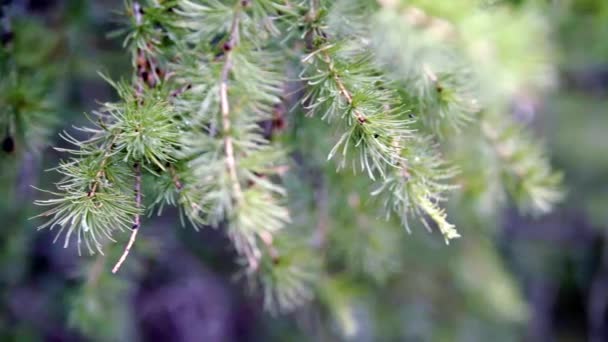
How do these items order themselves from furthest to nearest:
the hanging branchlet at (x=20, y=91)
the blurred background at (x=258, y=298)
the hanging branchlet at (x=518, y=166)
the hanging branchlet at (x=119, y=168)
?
the blurred background at (x=258, y=298)
the hanging branchlet at (x=518, y=166)
the hanging branchlet at (x=20, y=91)
the hanging branchlet at (x=119, y=168)

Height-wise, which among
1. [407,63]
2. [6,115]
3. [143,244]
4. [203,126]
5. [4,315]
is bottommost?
[4,315]

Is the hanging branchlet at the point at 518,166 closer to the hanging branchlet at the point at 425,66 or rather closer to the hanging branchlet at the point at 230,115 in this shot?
the hanging branchlet at the point at 425,66

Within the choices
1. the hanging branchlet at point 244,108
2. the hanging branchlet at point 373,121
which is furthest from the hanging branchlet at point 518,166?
the hanging branchlet at point 373,121

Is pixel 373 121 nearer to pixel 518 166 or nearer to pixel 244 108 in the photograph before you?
pixel 244 108

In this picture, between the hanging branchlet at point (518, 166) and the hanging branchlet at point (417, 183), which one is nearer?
the hanging branchlet at point (417, 183)

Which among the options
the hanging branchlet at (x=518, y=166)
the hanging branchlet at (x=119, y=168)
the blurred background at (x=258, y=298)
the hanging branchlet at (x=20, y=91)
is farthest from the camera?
the blurred background at (x=258, y=298)

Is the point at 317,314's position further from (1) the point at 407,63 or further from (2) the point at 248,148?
(1) the point at 407,63

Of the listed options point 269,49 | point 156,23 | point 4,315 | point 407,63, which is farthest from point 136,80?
point 4,315

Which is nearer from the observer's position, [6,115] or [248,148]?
[248,148]

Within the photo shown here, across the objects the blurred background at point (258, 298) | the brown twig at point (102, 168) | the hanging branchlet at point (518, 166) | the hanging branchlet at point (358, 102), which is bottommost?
the blurred background at point (258, 298)
